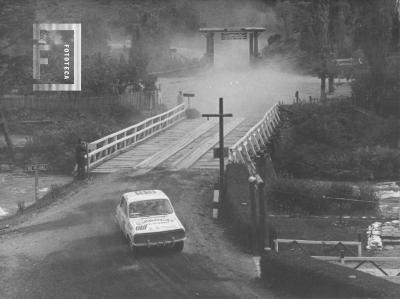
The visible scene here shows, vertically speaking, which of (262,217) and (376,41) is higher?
(376,41)

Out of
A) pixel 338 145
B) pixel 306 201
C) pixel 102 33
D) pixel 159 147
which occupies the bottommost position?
pixel 306 201

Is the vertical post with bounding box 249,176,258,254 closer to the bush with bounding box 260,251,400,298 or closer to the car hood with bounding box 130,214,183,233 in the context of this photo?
the car hood with bounding box 130,214,183,233

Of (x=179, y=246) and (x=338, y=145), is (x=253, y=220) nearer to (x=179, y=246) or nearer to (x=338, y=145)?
(x=179, y=246)

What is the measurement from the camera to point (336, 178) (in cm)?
3712

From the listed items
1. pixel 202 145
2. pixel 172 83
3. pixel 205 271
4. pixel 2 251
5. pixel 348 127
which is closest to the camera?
pixel 205 271

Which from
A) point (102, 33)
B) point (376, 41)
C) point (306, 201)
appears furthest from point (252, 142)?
point (102, 33)

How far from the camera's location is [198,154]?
31.7 metres

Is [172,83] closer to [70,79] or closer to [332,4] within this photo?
[332,4]

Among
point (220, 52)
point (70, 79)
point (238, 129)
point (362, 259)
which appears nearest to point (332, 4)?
point (220, 52)

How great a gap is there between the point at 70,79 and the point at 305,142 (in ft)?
60.8

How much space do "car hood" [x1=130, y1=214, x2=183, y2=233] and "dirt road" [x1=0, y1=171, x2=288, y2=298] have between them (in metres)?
0.69

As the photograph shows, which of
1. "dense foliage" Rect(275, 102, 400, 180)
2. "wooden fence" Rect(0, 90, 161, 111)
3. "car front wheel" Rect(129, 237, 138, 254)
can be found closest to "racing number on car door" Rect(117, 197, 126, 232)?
"car front wheel" Rect(129, 237, 138, 254)

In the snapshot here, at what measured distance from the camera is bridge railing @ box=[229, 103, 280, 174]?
27819 mm

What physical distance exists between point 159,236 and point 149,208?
1.44 metres
